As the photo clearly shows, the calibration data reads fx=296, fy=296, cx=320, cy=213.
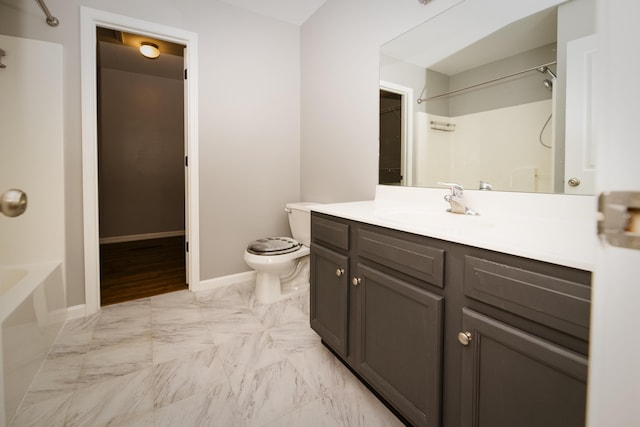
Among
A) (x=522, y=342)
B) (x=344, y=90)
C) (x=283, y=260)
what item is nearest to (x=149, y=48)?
(x=344, y=90)

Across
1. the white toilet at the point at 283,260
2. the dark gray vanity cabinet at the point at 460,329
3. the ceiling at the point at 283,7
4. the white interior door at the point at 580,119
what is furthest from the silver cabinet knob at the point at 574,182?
the ceiling at the point at 283,7

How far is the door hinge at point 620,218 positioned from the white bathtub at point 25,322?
4.88 feet

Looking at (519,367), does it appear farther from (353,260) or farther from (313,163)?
(313,163)

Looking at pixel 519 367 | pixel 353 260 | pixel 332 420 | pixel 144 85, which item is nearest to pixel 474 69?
pixel 353 260

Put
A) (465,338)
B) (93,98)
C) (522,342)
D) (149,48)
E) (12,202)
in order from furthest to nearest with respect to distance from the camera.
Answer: (149,48) < (93,98) < (465,338) < (522,342) < (12,202)

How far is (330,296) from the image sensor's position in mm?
1469

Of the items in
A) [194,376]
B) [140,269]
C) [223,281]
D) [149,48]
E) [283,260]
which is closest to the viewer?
[194,376]

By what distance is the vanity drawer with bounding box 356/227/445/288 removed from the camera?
0.93 meters

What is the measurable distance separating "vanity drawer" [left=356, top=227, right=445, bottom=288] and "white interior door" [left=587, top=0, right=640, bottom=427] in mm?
604

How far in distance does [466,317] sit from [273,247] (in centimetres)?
156

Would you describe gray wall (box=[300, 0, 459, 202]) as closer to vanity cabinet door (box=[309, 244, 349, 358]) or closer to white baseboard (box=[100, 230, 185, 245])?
vanity cabinet door (box=[309, 244, 349, 358])

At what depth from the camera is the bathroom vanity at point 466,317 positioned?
669 millimetres

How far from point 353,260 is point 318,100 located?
66.1 inches

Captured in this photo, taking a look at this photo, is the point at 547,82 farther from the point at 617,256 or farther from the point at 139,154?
the point at 139,154
